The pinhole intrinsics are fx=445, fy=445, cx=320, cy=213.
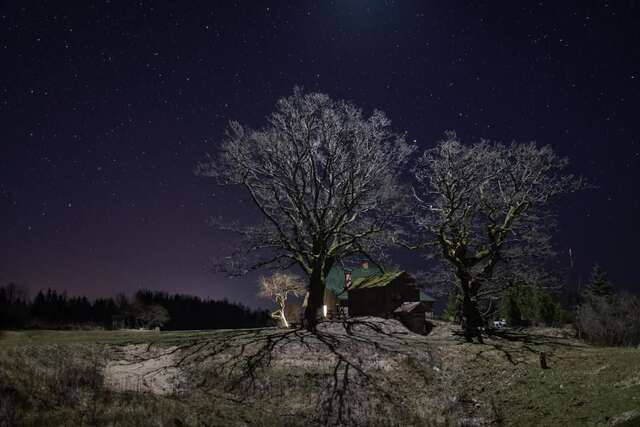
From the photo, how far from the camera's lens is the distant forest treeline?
3246 inches

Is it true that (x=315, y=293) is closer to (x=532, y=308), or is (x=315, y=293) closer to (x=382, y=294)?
(x=382, y=294)

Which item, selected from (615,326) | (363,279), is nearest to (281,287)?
(363,279)

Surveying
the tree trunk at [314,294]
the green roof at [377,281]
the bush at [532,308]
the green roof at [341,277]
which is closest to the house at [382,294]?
the green roof at [377,281]

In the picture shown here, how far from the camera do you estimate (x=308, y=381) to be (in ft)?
59.6

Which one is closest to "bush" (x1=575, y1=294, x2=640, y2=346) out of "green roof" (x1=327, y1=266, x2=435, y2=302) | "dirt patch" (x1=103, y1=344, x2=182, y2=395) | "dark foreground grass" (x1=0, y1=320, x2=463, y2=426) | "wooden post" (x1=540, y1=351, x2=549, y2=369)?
"wooden post" (x1=540, y1=351, x2=549, y2=369)

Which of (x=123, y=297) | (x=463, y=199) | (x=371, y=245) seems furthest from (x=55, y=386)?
(x=123, y=297)

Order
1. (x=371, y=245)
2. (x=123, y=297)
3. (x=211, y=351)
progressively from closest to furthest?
(x=211, y=351), (x=371, y=245), (x=123, y=297)

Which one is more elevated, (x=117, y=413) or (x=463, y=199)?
(x=463, y=199)

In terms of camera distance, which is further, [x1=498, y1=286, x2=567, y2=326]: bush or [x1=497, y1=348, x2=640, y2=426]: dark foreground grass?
[x1=498, y1=286, x2=567, y2=326]: bush

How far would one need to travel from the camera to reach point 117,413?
467 inches

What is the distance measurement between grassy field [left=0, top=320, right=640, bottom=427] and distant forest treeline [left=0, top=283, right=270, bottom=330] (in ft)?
148

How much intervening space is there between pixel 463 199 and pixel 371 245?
249 inches

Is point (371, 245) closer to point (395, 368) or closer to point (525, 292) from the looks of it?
point (395, 368)

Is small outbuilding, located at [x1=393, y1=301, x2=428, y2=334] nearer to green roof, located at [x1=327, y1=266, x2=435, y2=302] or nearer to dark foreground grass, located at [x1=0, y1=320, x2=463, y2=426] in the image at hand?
green roof, located at [x1=327, y1=266, x2=435, y2=302]
